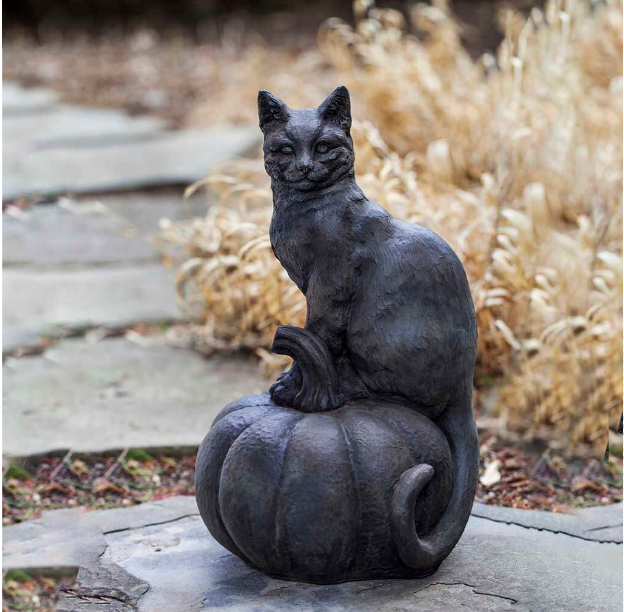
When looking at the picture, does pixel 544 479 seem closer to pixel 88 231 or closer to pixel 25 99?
pixel 88 231

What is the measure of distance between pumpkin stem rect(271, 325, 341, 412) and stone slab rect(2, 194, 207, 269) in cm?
354

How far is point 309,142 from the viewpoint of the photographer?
2510 millimetres

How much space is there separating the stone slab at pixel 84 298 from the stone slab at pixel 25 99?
3672mm

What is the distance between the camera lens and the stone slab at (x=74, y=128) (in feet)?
26.9

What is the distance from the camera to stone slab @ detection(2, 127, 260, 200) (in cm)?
713

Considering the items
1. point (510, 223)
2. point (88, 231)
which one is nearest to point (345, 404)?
point (510, 223)

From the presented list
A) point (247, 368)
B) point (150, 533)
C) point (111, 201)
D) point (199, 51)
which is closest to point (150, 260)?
point (111, 201)

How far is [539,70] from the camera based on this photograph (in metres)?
5.65

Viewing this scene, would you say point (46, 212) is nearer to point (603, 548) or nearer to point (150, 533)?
point (150, 533)

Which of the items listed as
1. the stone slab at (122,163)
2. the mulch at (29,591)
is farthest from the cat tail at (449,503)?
the stone slab at (122,163)

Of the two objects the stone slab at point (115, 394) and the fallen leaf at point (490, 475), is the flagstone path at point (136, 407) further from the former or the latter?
the fallen leaf at point (490, 475)

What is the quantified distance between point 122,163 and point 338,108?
5.37m

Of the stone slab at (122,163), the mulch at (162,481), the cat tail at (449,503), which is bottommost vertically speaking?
the mulch at (162,481)

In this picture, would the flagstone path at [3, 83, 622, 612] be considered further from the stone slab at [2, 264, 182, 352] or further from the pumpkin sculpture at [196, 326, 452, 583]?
the pumpkin sculpture at [196, 326, 452, 583]
